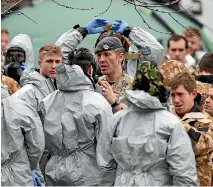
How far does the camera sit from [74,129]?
32.4 feet

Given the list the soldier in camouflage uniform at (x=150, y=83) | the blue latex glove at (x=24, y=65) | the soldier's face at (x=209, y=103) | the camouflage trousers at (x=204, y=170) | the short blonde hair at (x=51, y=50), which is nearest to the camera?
the soldier in camouflage uniform at (x=150, y=83)

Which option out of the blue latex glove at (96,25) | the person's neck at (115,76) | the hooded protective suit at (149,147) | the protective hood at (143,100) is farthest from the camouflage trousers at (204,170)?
the blue latex glove at (96,25)

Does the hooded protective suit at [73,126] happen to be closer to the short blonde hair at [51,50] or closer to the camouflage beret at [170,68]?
the short blonde hair at [51,50]

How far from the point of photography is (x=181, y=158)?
341 inches

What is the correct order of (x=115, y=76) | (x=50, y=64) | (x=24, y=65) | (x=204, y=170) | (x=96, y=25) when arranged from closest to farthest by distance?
(x=204, y=170) → (x=115, y=76) → (x=50, y=64) → (x=96, y=25) → (x=24, y=65)

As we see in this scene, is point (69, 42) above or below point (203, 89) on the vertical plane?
above

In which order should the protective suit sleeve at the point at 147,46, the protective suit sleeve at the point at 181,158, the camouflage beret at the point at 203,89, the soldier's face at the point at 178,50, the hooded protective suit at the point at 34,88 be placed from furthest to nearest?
the soldier's face at the point at 178,50, the protective suit sleeve at the point at 147,46, the camouflage beret at the point at 203,89, the hooded protective suit at the point at 34,88, the protective suit sleeve at the point at 181,158

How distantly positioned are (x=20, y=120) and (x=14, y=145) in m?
0.23

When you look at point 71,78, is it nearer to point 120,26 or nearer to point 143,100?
point 143,100

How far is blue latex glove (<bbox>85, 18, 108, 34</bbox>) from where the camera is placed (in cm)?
1183

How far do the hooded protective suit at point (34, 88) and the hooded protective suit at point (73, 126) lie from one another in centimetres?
40

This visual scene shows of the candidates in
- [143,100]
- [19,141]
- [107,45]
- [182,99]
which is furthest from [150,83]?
[107,45]

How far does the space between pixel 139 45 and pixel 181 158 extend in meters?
3.04

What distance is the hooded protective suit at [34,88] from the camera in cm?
1043
